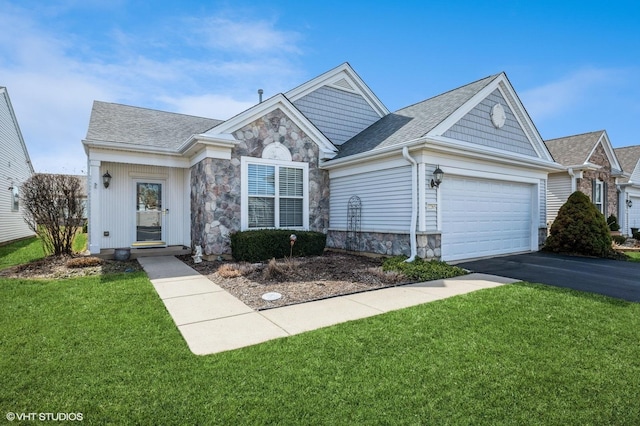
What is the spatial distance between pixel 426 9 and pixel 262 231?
810 centimetres

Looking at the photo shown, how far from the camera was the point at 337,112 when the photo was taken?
1264cm

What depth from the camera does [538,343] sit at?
3.59 metres

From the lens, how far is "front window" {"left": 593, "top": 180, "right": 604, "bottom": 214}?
14.4m

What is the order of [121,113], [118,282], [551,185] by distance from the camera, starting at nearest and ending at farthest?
1. [118,282]
2. [121,113]
3. [551,185]

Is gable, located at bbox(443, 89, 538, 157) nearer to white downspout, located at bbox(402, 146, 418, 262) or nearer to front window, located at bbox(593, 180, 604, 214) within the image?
white downspout, located at bbox(402, 146, 418, 262)

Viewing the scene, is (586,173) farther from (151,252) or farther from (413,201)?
(151,252)

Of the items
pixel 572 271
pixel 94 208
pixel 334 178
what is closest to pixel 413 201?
pixel 334 178

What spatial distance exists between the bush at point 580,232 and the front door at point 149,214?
41.6 ft

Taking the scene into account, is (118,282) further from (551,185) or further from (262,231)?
(551,185)

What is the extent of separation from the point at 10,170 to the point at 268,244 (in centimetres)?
1512

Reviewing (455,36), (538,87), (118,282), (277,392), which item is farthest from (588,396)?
(538,87)

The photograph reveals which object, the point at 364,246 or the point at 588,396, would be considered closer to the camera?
the point at 588,396

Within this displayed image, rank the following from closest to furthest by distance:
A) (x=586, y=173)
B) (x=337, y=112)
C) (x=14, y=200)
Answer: (x=337, y=112) < (x=586, y=173) < (x=14, y=200)

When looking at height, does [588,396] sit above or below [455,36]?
below
